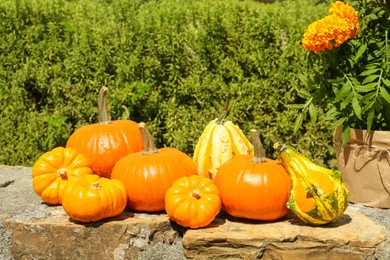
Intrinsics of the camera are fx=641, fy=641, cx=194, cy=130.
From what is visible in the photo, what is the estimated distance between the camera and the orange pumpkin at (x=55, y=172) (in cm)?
351

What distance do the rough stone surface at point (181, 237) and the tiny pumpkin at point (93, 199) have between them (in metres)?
0.07

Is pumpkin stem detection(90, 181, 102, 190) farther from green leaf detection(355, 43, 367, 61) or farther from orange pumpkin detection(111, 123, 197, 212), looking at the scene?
green leaf detection(355, 43, 367, 61)

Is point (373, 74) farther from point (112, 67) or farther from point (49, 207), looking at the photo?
point (112, 67)

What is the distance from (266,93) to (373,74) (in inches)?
57.7

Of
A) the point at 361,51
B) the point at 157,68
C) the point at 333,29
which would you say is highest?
the point at 333,29

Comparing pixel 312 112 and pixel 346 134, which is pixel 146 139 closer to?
pixel 312 112

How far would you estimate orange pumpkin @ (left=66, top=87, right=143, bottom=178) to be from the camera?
3.70 m

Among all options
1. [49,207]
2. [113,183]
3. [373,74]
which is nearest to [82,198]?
[113,183]

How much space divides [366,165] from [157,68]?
2.03m

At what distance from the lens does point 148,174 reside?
336cm

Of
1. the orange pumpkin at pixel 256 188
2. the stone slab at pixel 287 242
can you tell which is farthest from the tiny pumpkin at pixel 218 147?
the stone slab at pixel 287 242

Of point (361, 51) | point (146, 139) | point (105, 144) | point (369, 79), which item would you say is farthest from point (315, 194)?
point (105, 144)

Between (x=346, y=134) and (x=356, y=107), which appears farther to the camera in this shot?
(x=346, y=134)

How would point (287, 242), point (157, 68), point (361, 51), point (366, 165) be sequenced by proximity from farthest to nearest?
1. point (157, 68)
2. point (366, 165)
3. point (361, 51)
4. point (287, 242)
